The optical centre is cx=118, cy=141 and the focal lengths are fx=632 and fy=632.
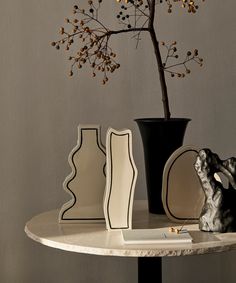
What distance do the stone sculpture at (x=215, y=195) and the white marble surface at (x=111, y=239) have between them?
0.09 feet

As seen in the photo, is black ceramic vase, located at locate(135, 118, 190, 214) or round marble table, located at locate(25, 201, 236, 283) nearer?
round marble table, located at locate(25, 201, 236, 283)

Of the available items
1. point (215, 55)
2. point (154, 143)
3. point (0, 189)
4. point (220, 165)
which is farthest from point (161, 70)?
point (0, 189)

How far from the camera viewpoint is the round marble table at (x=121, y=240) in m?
1.38

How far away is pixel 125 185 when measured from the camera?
158 centimetres

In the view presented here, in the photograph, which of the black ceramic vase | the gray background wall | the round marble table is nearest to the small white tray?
the round marble table

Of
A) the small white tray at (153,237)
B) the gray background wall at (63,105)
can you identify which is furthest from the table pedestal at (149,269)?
the gray background wall at (63,105)

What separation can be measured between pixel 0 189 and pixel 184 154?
73 cm

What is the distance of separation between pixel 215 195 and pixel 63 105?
2.51 feet

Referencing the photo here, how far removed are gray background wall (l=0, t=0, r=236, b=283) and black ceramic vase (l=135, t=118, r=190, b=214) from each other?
40 cm

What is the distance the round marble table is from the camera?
54.4 inches

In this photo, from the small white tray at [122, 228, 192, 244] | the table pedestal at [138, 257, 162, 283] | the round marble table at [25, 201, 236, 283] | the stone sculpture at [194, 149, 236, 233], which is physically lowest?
the table pedestal at [138, 257, 162, 283]

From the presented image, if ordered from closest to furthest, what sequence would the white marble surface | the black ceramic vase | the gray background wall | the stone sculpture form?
the white marble surface
the stone sculpture
the black ceramic vase
the gray background wall

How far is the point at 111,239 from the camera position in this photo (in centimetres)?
149

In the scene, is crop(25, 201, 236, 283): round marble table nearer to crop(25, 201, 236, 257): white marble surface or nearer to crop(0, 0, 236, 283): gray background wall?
crop(25, 201, 236, 257): white marble surface
